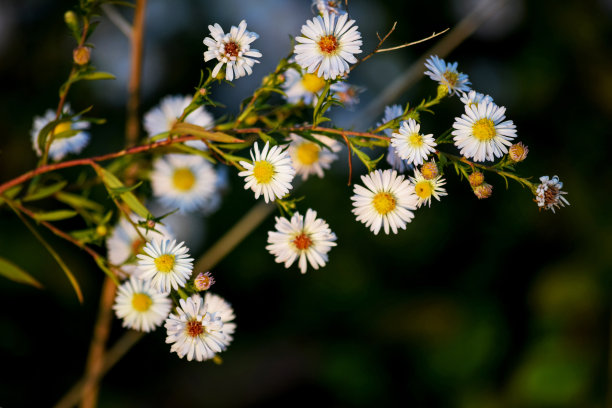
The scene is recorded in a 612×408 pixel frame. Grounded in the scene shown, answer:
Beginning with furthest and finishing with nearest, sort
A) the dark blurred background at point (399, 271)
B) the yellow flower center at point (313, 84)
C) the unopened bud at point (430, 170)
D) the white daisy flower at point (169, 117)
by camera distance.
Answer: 1. the dark blurred background at point (399, 271)
2. the white daisy flower at point (169, 117)
3. the yellow flower center at point (313, 84)
4. the unopened bud at point (430, 170)

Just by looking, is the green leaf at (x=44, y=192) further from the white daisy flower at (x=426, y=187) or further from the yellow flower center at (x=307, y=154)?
the white daisy flower at (x=426, y=187)

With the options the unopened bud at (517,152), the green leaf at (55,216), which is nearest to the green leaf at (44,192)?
the green leaf at (55,216)

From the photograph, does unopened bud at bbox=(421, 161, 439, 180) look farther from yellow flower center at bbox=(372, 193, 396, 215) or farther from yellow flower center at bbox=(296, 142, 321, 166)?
yellow flower center at bbox=(296, 142, 321, 166)

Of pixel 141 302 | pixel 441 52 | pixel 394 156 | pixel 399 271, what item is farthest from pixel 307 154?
pixel 399 271

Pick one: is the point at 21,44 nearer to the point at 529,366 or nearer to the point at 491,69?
the point at 491,69

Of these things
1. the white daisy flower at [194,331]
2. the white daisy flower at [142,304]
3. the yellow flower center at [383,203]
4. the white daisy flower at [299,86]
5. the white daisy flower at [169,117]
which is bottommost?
the white daisy flower at [194,331]

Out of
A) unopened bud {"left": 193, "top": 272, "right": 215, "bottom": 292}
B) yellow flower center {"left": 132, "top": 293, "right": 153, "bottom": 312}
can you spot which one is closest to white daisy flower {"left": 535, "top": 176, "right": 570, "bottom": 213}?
unopened bud {"left": 193, "top": 272, "right": 215, "bottom": 292}

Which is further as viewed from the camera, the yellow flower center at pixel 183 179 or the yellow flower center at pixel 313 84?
the yellow flower center at pixel 183 179
